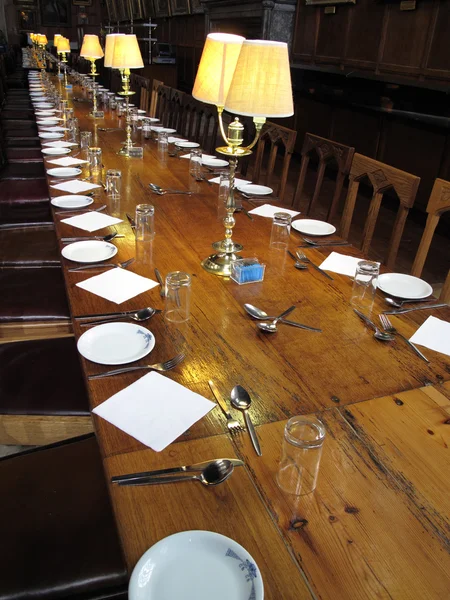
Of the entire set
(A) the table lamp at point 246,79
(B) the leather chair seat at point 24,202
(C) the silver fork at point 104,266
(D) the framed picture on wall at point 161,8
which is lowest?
(B) the leather chair seat at point 24,202

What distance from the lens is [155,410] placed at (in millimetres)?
942

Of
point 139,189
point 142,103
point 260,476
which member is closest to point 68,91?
point 142,103

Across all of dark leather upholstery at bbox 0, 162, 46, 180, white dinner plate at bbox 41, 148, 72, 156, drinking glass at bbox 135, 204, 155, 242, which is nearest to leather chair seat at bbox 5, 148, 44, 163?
dark leather upholstery at bbox 0, 162, 46, 180

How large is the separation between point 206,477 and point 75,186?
5.92 ft

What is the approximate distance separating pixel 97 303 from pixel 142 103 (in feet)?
16.4

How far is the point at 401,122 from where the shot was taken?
4.65 meters

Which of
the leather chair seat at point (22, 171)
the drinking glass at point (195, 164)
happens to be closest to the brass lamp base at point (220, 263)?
the drinking glass at point (195, 164)

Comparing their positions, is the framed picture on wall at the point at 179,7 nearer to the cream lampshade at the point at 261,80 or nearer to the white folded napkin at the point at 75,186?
the white folded napkin at the point at 75,186

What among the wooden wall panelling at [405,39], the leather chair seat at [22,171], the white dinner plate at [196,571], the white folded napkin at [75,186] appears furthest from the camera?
the wooden wall panelling at [405,39]

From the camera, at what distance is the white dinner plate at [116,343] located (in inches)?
42.2

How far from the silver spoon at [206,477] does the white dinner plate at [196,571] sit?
0.12 metres

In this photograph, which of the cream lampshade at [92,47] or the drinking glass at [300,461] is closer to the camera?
the drinking glass at [300,461]

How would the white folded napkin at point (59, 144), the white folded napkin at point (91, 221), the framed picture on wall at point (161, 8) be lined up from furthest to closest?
1. the framed picture on wall at point (161, 8)
2. the white folded napkin at point (59, 144)
3. the white folded napkin at point (91, 221)

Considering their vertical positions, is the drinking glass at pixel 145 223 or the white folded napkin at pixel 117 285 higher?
the drinking glass at pixel 145 223
